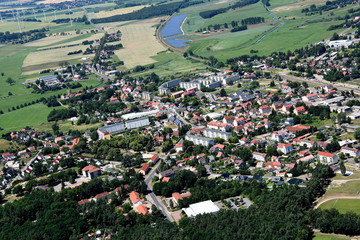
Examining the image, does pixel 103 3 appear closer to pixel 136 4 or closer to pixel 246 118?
pixel 136 4

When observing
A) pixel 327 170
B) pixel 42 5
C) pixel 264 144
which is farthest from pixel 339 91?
pixel 42 5

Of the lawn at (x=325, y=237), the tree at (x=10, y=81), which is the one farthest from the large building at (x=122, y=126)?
the tree at (x=10, y=81)

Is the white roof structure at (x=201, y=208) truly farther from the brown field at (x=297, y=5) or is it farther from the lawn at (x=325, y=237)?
the brown field at (x=297, y=5)

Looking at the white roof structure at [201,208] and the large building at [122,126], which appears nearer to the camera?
the white roof structure at [201,208]

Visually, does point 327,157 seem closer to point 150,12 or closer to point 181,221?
point 181,221

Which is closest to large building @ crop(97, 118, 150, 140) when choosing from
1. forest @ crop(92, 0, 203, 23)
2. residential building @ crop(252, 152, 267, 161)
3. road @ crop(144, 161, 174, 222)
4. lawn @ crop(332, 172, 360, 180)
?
road @ crop(144, 161, 174, 222)

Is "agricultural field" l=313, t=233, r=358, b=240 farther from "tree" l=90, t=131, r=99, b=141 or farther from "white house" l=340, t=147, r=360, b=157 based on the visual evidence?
"tree" l=90, t=131, r=99, b=141

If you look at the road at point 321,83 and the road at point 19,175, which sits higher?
the road at point 321,83
